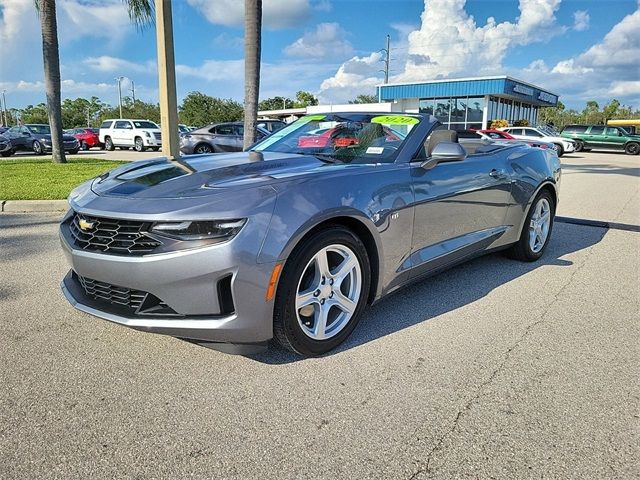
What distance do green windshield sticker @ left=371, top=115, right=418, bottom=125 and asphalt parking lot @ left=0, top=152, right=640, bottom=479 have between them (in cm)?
135

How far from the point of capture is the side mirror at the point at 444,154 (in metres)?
3.35

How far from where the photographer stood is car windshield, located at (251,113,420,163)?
3.43 metres

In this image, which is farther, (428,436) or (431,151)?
(431,151)

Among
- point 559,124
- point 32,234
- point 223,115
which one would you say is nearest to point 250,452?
point 32,234

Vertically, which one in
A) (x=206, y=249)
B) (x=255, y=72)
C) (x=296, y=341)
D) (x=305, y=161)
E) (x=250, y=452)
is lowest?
(x=250, y=452)

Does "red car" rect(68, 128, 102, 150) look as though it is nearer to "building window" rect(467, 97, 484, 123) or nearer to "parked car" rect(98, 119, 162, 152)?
"parked car" rect(98, 119, 162, 152)

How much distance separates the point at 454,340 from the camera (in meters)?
3.10

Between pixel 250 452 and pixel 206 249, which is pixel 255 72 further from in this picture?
pixel 250 452

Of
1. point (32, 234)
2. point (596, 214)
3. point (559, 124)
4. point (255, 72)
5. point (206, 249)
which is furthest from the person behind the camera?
point (559, 124)

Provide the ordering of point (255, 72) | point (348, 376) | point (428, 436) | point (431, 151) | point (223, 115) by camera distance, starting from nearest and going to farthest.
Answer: point (428, 436) < point (348, 376) < point (431, 151) < point (255, 72) < point (223, 115)

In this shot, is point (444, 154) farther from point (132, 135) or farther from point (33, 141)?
point (132, 135)

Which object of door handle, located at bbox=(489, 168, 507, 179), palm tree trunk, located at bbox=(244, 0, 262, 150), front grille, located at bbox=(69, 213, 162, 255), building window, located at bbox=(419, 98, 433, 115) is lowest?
front grille, located at bbox=(69, 213, 162, 255)

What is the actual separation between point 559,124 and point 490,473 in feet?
331

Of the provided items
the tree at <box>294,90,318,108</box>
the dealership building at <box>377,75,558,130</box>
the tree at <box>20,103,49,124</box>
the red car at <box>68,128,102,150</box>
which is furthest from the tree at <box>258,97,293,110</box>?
the red car at <box>68,128,102,150</box>
